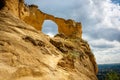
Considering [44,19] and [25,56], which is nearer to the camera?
[25,56]

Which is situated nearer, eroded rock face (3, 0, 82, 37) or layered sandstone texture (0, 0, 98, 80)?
layered sandstone texture (0, 0, 98, 80)

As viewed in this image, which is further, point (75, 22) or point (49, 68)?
point (75, 22)

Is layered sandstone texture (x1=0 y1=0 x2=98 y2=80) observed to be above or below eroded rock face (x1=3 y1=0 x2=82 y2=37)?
below

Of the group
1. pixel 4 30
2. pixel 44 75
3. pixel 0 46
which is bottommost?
pixel 44 75

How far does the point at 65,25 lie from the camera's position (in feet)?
161

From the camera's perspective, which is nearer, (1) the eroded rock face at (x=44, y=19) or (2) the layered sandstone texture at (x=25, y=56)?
(2) the layered sandstone texture at (x=25, y=56)

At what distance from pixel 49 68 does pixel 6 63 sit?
4220 millimetres

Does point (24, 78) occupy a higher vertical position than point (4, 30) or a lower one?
lower

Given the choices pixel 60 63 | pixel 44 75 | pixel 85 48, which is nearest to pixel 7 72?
pixel 44 75

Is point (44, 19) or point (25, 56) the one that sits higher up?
point (44, 19)

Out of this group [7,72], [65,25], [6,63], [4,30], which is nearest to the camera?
[7,72]

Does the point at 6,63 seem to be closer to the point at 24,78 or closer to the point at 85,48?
the point at 24,78

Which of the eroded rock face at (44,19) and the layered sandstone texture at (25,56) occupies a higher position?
the eroded rock face at (44,19)

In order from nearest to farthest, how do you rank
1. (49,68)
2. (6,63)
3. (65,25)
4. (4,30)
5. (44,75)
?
(6,63)
(44,75)
(49,68)
(4,30)
(65,25)
